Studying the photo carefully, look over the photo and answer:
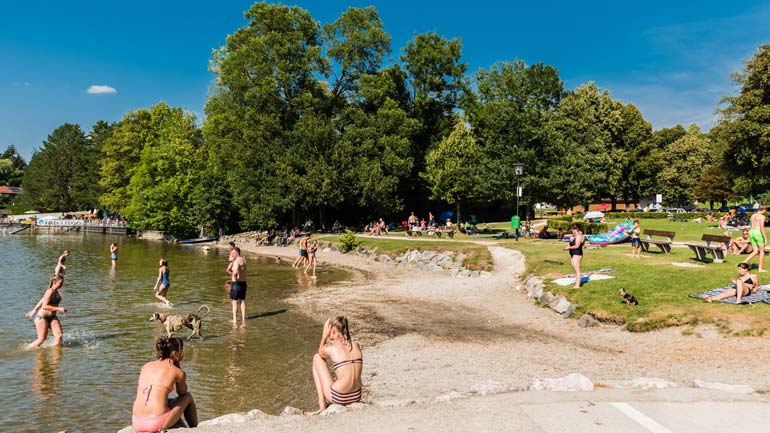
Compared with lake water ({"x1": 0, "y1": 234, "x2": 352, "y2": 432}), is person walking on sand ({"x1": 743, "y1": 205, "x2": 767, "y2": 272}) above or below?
above

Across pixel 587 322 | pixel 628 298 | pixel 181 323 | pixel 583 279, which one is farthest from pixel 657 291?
pixel 181 323

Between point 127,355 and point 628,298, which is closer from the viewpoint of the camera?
point 127,355

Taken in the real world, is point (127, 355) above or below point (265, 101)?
below

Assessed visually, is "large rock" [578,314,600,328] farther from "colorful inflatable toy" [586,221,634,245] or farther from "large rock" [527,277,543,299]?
"colorful inflatable toy" [586,221,634,245]

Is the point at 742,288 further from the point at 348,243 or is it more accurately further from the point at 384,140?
the point at 384,140

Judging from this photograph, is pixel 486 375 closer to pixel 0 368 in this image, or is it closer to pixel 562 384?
pixel 562 384

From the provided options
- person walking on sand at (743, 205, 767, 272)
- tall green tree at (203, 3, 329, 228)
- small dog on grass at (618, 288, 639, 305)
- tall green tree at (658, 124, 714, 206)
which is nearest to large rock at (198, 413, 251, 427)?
small dog on grass at (618, 288, 639, 305)

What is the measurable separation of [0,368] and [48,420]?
3.96 m

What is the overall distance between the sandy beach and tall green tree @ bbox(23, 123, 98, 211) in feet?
308

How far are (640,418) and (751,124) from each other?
43467 millimetres

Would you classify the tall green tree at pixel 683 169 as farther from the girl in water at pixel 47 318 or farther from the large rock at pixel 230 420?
the large rock at pixel 230 420

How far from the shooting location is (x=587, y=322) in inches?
576

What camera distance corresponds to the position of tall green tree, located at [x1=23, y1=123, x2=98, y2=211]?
97.2m

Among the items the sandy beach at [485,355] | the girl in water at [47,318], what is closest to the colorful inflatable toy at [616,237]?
the sandy beach at [485,355]
